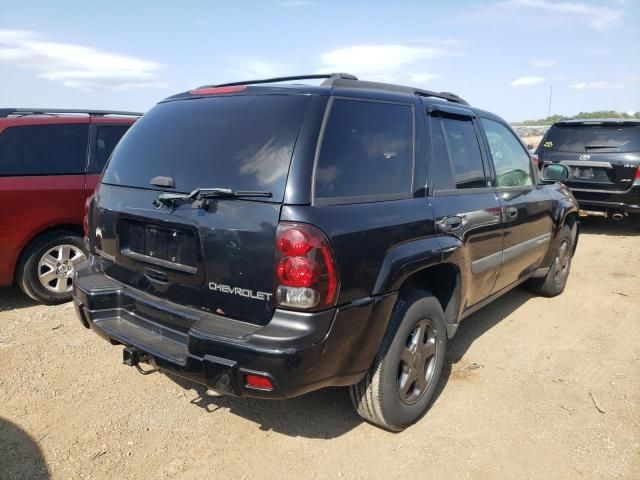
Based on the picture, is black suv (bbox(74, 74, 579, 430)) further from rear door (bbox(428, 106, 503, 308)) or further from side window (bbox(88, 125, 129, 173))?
side window (bbox(88, 125, 129, 173))

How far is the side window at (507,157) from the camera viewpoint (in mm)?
3912

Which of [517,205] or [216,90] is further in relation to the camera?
[517,205]

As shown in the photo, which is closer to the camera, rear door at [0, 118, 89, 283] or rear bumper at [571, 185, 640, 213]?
rear door at [0, 118, 89, 283]

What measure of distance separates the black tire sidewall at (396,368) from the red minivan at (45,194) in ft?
11.6

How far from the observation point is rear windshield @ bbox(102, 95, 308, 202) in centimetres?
234

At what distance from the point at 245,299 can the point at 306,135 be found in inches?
31.6

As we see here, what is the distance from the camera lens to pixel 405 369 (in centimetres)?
292

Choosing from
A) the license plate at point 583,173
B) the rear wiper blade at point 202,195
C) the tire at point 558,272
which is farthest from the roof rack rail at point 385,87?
the license plate at point 583,173

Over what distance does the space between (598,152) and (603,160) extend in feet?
0.56

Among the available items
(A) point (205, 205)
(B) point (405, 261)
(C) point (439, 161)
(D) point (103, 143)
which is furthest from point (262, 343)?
(D) point (103, 143)

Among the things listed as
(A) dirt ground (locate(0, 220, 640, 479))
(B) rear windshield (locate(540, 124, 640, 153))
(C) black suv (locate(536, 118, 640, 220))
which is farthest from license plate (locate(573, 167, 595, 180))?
(A) dirt ground (locate(0, 220, 640, 479))

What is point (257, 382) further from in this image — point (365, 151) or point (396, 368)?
point (365, 151)

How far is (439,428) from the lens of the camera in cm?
298

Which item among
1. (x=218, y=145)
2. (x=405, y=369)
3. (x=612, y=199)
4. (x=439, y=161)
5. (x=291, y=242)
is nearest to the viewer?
(x=291, y=242)
